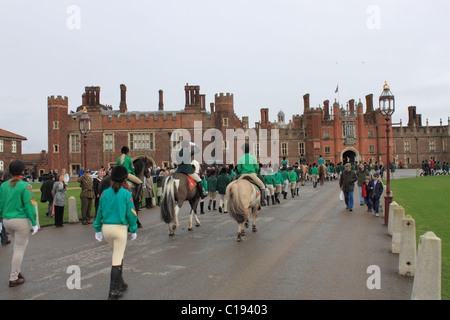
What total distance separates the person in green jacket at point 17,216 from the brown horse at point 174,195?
3851mm

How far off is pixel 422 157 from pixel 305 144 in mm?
21506

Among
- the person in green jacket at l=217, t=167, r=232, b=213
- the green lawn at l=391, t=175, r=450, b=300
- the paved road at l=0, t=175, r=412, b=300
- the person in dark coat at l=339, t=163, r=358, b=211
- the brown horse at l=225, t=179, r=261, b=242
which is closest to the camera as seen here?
the paved road at l=0, t=175, r=412, b=300

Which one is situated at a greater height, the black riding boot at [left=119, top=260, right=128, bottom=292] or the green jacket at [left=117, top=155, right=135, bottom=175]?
the green jacket at [left=117, top=155, right=135, bottom=175]

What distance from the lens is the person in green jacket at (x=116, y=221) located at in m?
5.37

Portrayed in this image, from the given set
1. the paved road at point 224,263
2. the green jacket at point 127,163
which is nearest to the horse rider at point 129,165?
the green jacket at point 127,163

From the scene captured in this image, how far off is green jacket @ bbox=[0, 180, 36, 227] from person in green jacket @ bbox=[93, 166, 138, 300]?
1.49 metres

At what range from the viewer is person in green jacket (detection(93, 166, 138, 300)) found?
5370 millimetres

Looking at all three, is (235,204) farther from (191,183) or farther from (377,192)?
(377,192)

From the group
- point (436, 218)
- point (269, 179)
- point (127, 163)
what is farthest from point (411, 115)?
point (127, 163)

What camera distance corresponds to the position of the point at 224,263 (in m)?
7.11

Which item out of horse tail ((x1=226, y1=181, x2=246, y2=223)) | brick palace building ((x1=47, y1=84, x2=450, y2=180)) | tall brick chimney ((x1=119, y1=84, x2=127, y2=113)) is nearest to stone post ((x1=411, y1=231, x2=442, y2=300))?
horse tail ((x1=226, y1=181, x2=246, y2=223))

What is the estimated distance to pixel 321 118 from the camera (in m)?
58.5

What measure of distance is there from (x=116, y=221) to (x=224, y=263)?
2.60 meters

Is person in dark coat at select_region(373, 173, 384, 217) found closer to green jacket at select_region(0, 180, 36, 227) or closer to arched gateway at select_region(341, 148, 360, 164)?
green jacket at select_region(0, 180, 36, 227)
